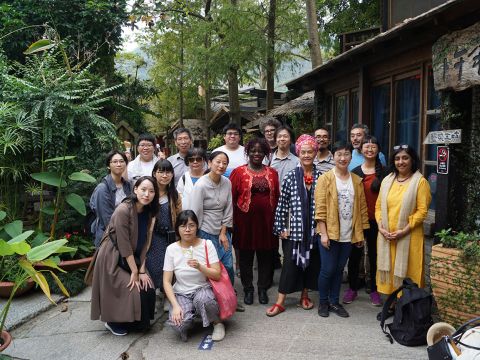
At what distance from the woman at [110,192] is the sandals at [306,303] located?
2271 mm

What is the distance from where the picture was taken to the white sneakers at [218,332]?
391 centimetres

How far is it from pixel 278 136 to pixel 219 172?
3.31ft

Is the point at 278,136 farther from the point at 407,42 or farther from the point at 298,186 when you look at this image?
the point at 407,42

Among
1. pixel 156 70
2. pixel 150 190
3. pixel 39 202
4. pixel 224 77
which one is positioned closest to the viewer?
pixel 150 190

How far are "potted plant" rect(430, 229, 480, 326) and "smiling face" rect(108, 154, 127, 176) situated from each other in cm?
330

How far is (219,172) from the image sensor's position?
173 inches

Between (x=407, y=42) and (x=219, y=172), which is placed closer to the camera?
(x=219, y=172)

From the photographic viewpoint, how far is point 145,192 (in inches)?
157

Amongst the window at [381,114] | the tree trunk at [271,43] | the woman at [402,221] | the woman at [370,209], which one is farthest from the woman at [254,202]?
the tree trunk at [271,43]

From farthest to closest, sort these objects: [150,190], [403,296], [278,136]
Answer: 1. [278,136]
2. [150,190]
3. [403,296]

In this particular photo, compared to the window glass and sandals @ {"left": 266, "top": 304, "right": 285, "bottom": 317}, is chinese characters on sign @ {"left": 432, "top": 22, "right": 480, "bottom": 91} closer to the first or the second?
sandals @ {"left": 266, "top": 304, "right": 285, "bottom": 317}

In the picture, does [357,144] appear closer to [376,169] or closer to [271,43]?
[376,169]

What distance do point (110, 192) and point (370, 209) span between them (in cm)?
284

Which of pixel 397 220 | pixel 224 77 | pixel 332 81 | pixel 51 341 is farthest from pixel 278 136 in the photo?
pixel 224 77
